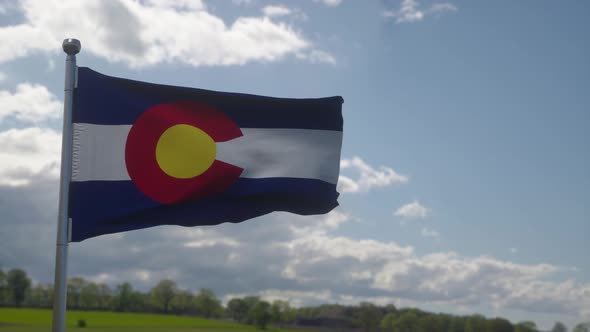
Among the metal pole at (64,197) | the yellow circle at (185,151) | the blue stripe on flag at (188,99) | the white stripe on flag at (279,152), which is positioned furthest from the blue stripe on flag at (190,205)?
the blue stripe on flag at (188,99)

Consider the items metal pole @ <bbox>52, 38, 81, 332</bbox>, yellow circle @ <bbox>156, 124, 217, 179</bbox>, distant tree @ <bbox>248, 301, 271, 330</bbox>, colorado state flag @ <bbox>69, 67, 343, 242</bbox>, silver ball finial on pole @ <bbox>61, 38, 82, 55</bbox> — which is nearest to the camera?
metal pole @ <bbox>52, 38, 81, 332</bbox>

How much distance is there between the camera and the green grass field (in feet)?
422

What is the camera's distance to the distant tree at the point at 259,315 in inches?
7520

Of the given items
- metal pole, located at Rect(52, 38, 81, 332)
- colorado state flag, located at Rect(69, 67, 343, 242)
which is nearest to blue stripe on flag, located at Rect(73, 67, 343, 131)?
colorado state flag, located at Rect(69, 67, 343, 242)

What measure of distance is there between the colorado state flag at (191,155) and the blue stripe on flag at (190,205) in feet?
0.05

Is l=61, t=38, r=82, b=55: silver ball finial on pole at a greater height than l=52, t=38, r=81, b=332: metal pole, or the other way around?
l=61, t=38, r=82, b=55: silver ball finial on pole

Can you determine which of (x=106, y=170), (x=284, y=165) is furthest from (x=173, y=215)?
(x=284, y=165)

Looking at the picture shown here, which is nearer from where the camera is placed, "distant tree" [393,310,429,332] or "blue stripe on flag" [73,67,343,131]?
"blue stripe on flag" [73,67,343,131]

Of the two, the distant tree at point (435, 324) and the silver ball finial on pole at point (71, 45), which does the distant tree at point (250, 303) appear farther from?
the silver ball finial on pole at point (71, 45)

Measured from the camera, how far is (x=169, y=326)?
16112 cm

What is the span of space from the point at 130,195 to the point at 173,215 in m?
0.86

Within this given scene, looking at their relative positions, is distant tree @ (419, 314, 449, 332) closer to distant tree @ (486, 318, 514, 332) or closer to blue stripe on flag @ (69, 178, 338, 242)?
distant tree @ (486, 318, 514, 332)

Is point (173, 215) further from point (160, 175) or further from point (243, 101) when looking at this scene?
point (243, 101)

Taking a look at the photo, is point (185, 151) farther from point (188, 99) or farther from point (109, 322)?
point (109, 322)
